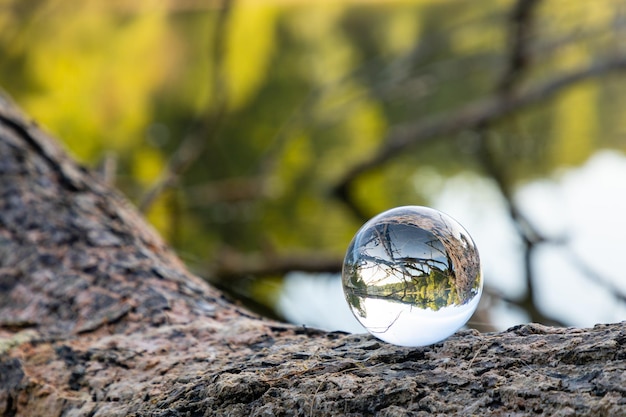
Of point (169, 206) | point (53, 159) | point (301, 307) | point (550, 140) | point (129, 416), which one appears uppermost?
point (550, 140)

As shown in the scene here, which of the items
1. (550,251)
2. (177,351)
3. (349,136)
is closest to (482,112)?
(550,251)

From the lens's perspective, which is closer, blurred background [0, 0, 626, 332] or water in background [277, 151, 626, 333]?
water in background [277, 151, 626, 333]

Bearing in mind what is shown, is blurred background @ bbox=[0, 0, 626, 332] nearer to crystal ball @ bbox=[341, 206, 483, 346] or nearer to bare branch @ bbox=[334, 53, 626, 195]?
bare branch @ bbox=[334, 53, 626, 195]

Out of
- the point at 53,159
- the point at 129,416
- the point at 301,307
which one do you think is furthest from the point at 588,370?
the point at 301,307

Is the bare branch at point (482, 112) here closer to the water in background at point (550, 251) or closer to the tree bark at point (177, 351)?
the water in background at point (550, 251)

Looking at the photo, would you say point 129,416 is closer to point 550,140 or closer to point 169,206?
point 169,206

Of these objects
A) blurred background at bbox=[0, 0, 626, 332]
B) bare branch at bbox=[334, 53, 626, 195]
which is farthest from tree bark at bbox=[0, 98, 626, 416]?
bare branch at bbox=[334, 53, 626, 195]
